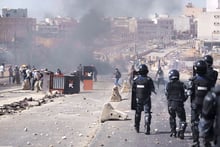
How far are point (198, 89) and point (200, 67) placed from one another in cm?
45

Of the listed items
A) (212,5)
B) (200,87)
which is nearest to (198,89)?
(200,87)

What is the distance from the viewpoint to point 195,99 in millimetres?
11422

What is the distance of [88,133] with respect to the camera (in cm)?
1530

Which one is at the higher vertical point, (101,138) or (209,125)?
(209,125)

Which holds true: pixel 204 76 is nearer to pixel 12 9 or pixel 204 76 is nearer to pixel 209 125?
pixel 209 125

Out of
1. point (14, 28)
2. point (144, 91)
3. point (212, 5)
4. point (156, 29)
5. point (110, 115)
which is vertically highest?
point (212, 5)

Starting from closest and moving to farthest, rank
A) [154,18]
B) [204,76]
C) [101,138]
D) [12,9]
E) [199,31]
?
1. [204,76]
2. [101,138]
3. [12,9]
4. [199,31]
5. [154,18]

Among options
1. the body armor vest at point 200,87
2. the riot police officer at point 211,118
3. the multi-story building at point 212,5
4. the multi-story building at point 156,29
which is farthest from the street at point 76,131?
the multi-story building at point 212,5

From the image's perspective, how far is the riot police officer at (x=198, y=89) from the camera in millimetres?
11266

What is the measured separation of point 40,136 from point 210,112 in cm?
778

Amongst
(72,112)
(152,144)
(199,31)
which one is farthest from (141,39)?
(152,144)

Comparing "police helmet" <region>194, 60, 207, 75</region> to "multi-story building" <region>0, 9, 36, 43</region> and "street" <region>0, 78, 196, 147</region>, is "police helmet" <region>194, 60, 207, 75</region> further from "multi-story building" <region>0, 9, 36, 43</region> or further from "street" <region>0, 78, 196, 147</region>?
"multi-story building" <region>0, 9, 36, 43</region>

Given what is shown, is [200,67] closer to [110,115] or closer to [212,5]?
Answer: [110,115]

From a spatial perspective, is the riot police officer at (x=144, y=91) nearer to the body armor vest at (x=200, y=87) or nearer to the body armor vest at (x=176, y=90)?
the body armor vest at (x=176, y=90)
